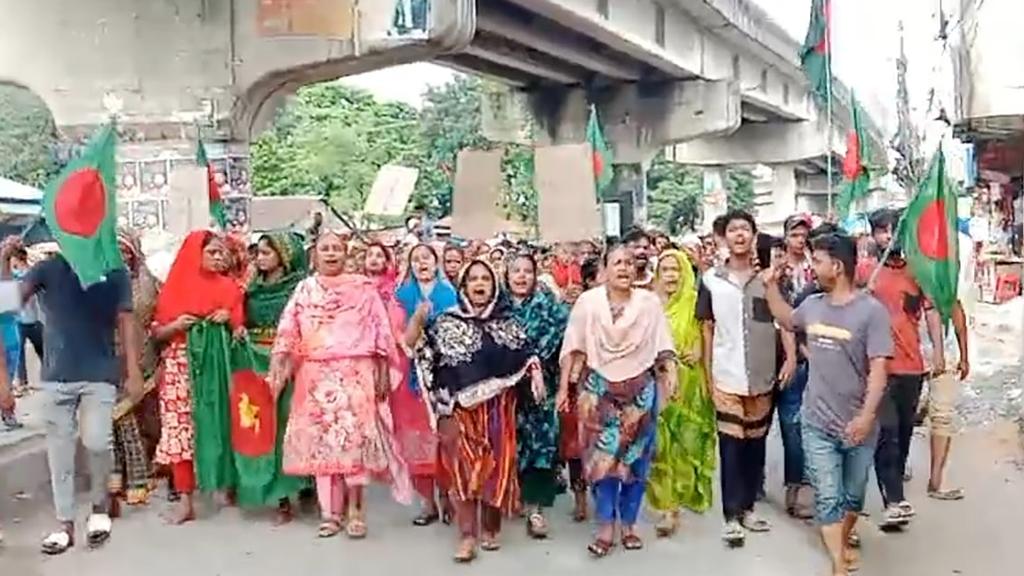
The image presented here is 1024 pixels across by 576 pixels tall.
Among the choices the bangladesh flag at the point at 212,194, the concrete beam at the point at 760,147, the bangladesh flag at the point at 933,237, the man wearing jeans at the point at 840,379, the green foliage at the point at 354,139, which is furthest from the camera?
the green foliage at the point at 354,139

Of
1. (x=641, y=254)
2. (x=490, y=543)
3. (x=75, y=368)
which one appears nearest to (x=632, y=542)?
(x=490, y=543)

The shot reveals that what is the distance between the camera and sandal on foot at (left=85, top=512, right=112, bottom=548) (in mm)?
7000

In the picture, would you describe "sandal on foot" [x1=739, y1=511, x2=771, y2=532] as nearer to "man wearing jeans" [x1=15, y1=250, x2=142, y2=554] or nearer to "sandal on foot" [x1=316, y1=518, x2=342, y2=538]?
"sandal on foot" [x1=316, y1=518, x2=342, y2=538]

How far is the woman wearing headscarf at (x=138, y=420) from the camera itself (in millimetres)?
7719

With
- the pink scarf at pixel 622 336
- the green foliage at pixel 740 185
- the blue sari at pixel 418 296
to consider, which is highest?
the green foliage at pixel 740 185

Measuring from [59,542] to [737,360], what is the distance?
3357 millimetres

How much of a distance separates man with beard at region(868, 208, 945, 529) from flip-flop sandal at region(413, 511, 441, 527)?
230 centimetres

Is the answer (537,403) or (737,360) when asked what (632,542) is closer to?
(537,403)

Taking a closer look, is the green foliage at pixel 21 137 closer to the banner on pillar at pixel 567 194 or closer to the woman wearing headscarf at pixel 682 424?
the banner on pillar at pixel 567 194

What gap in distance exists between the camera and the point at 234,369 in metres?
7.78

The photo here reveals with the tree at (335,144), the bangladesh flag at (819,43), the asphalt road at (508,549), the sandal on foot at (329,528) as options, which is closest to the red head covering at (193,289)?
the asphalt road at (508,549)

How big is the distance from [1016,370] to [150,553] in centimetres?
995

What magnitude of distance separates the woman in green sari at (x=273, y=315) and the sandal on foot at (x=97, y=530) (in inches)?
34.5

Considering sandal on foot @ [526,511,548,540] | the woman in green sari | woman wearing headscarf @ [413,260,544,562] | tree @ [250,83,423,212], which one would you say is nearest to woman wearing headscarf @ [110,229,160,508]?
the woman in green sari
